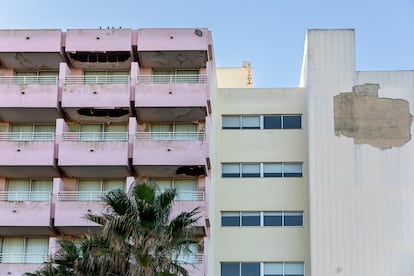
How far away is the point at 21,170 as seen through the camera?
139 feet

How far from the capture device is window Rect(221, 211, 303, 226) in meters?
44.2

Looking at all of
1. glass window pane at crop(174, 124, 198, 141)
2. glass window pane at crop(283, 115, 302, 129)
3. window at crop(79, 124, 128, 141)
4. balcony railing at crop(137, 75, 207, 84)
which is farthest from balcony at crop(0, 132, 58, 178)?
glass window pane at crop(283, 115, 302, 129)

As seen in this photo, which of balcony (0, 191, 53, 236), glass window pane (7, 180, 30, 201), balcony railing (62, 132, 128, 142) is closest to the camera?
balcony (0, 191, 53, 236)

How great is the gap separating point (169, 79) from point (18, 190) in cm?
992

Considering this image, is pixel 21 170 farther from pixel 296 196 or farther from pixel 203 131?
pixel 296 196

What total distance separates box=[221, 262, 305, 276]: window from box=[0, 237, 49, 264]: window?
32.1ft

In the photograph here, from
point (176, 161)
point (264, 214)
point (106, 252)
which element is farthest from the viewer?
point (264, 214)

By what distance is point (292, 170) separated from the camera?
4522 cm

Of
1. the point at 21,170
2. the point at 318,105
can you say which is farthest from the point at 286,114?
the point at 21,170

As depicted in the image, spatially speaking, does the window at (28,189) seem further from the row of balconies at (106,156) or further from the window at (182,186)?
the window at (182,186)

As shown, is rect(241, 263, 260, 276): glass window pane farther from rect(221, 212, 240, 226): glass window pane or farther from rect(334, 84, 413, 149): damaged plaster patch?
rect(334, 84, 413, 149): damaged plaster patch

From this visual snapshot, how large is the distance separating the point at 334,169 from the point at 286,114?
4959mm

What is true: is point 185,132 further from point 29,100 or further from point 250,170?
point 29,100

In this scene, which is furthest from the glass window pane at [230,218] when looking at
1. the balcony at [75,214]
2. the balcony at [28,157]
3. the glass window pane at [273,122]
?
the balcony at [28,157]
